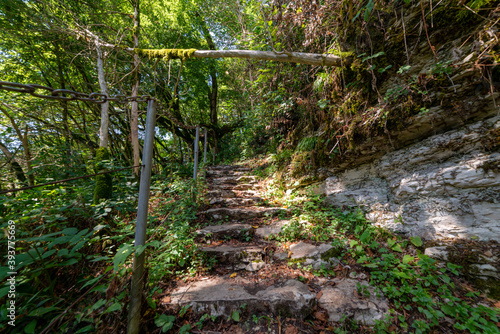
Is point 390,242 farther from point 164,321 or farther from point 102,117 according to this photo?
point 102,117

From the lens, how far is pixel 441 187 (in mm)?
2277

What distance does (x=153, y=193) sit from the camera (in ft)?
15.2

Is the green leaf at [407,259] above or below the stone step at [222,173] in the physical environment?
below

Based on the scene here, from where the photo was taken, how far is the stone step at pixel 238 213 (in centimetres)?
358

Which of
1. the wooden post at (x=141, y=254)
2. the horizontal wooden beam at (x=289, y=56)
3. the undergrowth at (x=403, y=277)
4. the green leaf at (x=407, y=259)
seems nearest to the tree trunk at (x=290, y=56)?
the horizontal wooden beam at (x=289, y=56)

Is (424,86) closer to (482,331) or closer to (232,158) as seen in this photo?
(482,331)

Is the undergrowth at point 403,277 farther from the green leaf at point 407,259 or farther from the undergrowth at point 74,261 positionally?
the undergrowth at point 74,261

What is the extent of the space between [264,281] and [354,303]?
100cm

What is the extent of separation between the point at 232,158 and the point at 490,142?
937cm

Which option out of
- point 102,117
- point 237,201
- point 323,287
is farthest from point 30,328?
point 102,117

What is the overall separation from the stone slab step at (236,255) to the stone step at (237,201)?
153cm

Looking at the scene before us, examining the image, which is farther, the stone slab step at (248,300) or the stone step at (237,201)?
the stone step at (237,201)

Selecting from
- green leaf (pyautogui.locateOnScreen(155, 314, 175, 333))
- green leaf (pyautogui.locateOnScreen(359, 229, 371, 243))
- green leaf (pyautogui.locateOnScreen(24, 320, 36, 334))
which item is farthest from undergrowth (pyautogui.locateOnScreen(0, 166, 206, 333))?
green leaf (pyautogui.locateOnScreen(359, 229, 371, 243))

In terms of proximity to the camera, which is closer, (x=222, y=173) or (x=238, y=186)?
(x=238, y=186)
